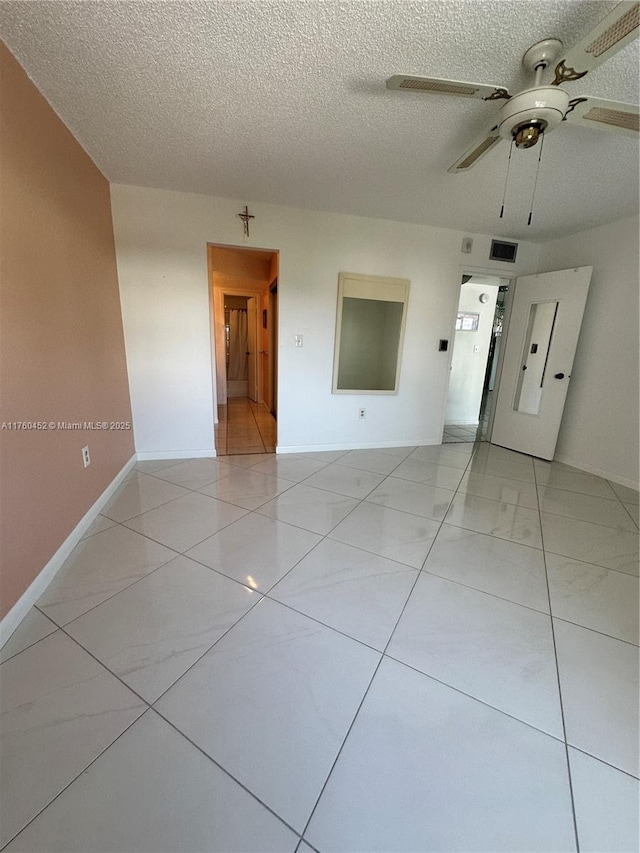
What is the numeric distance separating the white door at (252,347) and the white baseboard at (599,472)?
16.8ft

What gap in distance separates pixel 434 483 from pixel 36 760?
2804 mm

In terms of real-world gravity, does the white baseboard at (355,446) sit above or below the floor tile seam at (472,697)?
above

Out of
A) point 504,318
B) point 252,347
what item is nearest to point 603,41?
point 504,318

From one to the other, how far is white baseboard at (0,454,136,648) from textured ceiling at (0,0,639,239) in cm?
237

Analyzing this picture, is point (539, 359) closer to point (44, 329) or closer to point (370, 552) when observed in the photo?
point (370, 552)

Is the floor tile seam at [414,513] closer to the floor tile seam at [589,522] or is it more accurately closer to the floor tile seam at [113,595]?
the floor tile seam at [589,522]

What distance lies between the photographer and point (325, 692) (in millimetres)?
1150

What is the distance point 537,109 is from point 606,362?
281cm

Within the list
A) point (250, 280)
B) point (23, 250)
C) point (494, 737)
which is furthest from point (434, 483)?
point (250, 280)

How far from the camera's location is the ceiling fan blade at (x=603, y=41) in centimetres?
103

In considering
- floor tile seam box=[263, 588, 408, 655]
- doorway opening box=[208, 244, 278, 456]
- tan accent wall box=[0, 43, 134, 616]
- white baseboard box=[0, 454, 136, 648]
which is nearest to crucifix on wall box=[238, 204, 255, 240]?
doorway opening box=[208, 244, 278, 456]

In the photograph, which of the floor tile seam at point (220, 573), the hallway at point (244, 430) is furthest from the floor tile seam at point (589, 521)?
the hallway at point (244, 430)

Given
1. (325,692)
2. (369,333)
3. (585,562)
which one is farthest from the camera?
(369,333)

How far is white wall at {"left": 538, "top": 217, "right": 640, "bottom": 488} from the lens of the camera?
10.1 ft
